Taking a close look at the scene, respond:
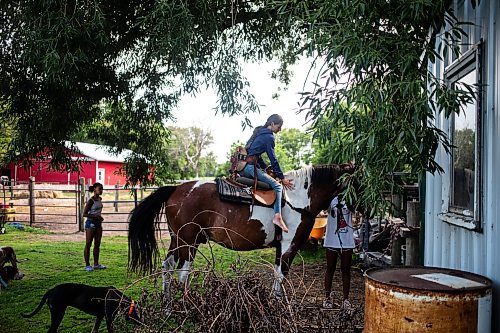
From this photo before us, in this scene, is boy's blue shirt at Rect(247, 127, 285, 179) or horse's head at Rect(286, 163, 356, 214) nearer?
boy's blue shirt at Rect(247, 127, 285, 179)

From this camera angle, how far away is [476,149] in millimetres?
2914

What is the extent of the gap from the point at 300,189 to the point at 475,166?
9.97 feet

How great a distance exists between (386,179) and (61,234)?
480 inches

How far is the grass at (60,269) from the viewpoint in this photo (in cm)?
510

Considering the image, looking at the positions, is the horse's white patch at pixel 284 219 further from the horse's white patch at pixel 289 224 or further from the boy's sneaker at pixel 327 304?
the boy's sneaker at pixel 327 304

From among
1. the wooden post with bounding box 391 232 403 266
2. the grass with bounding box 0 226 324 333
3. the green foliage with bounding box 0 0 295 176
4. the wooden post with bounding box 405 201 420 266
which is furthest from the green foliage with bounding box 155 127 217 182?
the wooden post with bounding box 405 201 420 266

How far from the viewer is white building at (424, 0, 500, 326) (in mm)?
2705

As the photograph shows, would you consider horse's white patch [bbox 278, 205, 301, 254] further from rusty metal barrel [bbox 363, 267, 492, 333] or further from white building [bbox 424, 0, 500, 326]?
rusty metal barrel [bbox 363, 267, 492, 333]

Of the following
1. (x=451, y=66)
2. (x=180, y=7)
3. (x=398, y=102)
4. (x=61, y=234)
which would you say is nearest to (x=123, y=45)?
(x=180, y=7)

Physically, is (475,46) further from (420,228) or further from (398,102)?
(420,228)

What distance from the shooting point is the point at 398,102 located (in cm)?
247

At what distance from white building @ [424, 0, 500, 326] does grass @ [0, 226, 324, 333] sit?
131 centimetres

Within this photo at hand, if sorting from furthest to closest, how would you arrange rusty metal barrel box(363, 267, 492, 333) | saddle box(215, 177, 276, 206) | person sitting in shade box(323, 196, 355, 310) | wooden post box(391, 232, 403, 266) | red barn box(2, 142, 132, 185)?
1. red barn box(2, 142, 132, 185)
2. wooden post box(391, 232, 403, 266)
3. saddle box(215, 177, 276, 206)
4. person sitting in shade box(323, 196, 355, 310)
5. rusty metal barrel box(363, 267, 492, 333)

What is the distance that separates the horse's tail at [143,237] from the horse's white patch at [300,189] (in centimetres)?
170
